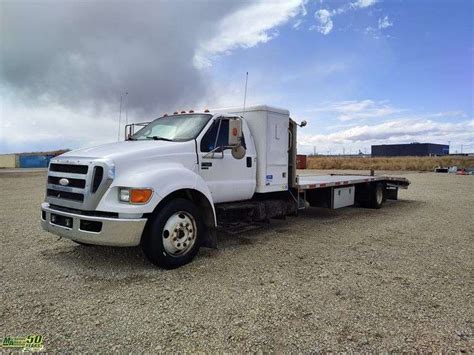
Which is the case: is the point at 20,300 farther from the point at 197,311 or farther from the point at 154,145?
the point at 154,145

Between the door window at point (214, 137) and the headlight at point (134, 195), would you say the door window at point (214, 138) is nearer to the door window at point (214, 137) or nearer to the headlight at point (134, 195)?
the door window at point (214, 137)

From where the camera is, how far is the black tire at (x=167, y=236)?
484 cm

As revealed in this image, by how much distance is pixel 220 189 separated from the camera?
6195 millimetres

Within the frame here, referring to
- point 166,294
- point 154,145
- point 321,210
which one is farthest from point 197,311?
point 321,210

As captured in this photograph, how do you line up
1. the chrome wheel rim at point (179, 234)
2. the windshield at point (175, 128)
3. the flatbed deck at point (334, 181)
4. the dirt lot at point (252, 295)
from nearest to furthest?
the dirt lot at point (252, 295), the chrome wheel rim at point (179, 234), the windshield at point (175, 128), the flatbed deck at point (334, 181)

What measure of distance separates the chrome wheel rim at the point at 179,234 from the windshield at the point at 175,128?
1.31m

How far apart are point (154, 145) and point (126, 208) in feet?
3.90

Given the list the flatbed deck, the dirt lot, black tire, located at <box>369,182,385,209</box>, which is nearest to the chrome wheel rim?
the dirt lot

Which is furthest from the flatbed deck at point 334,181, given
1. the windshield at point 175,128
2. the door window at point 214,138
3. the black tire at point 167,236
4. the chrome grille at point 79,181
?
the chrome grille at point 79,181

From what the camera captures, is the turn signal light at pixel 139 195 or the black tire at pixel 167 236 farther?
the black tire at pixel 167 236

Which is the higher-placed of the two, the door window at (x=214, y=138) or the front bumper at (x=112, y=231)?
the door window at (x=214, y=138)

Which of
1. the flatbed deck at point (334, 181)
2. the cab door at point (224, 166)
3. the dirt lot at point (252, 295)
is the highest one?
the cab door at point (224, 166)

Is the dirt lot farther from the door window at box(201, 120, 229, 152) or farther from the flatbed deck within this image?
the door window at box(201, 120, 229, 152)

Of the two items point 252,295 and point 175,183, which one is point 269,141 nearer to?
point 175,183
